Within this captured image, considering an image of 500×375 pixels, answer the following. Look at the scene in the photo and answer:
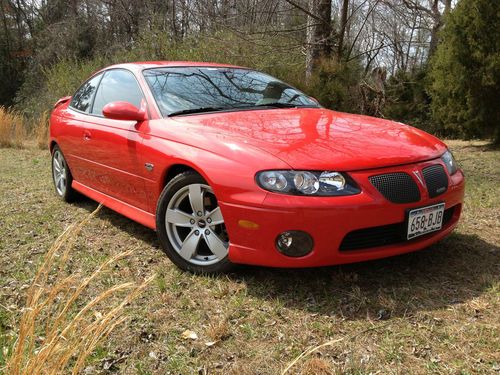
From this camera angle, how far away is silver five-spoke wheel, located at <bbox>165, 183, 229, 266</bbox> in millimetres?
→ 3033

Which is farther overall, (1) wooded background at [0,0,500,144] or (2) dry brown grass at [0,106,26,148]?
(2) dry brown grass at [0,106,26,148]

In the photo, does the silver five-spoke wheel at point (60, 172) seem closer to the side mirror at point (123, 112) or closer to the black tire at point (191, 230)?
the side mirror at point (123, 112)

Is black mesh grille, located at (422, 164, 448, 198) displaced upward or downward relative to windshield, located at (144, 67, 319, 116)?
downward

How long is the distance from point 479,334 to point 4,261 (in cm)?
314

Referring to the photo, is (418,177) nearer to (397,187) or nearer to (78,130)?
(397,187)

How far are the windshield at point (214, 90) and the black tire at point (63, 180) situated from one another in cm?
163

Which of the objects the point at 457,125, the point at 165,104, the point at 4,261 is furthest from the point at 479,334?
the point at 457,125

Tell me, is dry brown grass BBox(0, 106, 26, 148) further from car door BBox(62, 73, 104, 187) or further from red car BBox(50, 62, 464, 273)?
red car BBox(50, 62, 464, 273)

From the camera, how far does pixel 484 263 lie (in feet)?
10.6

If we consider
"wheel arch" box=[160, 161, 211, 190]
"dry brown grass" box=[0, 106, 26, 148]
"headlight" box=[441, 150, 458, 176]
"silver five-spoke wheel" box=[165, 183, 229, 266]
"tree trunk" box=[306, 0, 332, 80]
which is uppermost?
"tree trunk" box=[306, 0, 332, 80]

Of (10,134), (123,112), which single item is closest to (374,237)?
(123,112)

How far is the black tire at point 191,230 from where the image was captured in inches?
120

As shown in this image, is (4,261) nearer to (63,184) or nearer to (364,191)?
(63,184)

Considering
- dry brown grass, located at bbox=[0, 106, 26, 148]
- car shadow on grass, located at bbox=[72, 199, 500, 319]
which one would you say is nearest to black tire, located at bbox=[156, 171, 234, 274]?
car shadow on grass, located at bbox=[72, 199, 500, 319]
